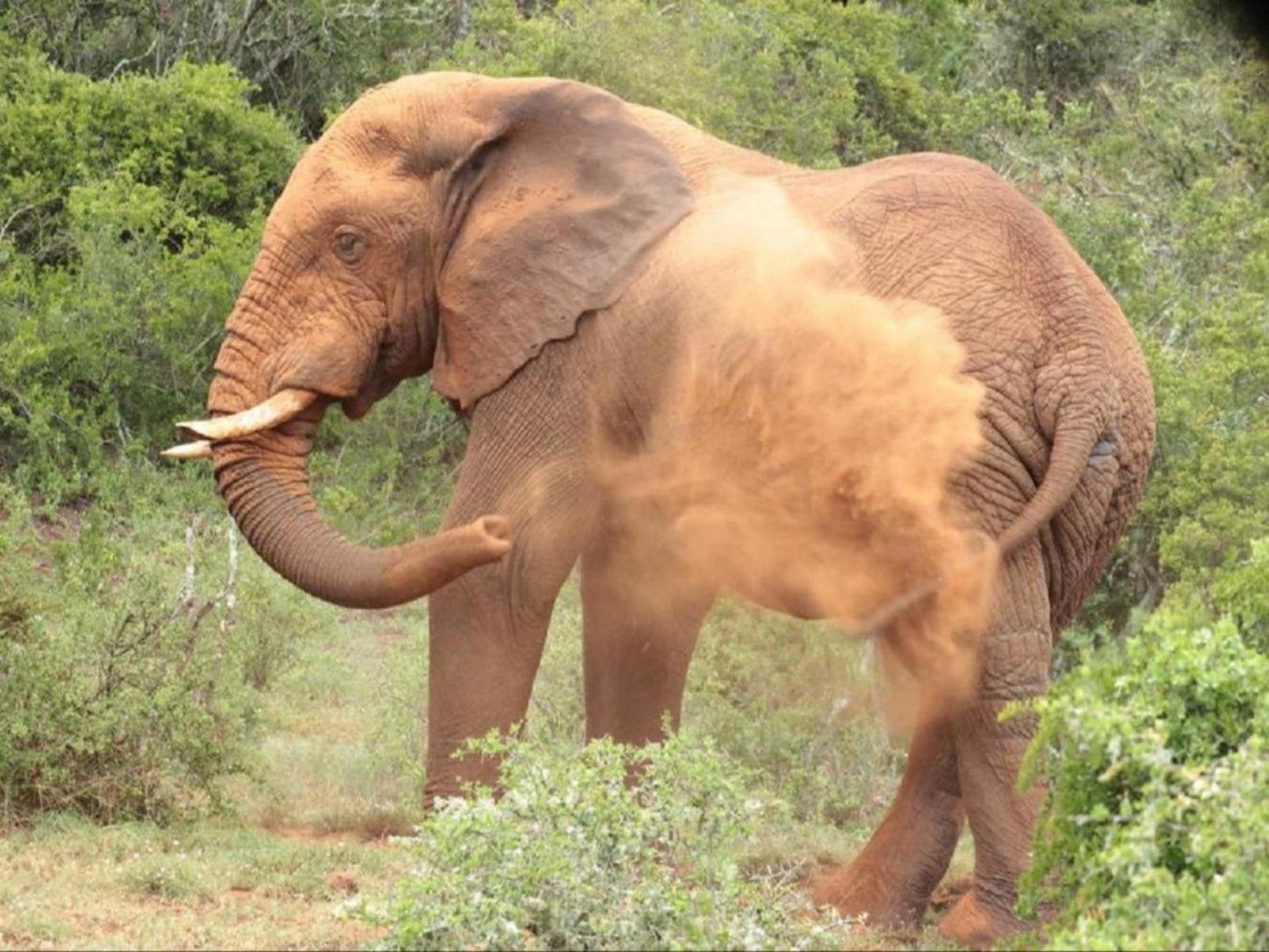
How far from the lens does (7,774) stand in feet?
29.1

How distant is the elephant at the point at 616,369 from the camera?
7.79m

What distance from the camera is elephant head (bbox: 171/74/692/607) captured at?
8.45 m

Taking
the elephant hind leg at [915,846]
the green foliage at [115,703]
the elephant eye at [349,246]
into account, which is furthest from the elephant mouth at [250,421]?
the elephant hind leg at [915,846]

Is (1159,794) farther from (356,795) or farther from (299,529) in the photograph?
(356,795)

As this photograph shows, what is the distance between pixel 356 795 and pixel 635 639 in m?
1.56

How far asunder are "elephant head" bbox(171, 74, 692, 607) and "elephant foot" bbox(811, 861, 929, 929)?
1918 millimetres

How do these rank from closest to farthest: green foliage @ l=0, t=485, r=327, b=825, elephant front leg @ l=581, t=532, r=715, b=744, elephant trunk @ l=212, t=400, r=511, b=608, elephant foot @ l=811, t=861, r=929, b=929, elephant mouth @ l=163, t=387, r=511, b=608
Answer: elephant trunk @ l=212, t=400, r=511, b=608 → elephant mouth @ l=163, t=387, r=511, b=608 → elephant foot @ l=811, t=861, r=929, b=929 → elephant front leg @ l=581, t=532, r=715, b=744 → green foliage @ l=0, t=485, r=327, b=825

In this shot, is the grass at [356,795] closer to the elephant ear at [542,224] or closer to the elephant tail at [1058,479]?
the elephant tail at [1058,479]

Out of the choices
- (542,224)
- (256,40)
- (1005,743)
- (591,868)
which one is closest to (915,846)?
(1005,743)

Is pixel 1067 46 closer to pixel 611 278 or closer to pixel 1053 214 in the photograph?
pixel 1053 214

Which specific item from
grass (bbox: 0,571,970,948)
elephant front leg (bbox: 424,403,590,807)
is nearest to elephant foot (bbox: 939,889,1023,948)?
grass (bbox: 0,571,970,948)

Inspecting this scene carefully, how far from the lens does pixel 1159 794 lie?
6.19 meters

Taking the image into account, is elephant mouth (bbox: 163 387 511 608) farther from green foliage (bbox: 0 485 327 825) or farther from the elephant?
green foliage (bbox: 0 485 327 825)

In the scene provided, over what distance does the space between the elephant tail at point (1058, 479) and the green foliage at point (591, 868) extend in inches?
44.2
